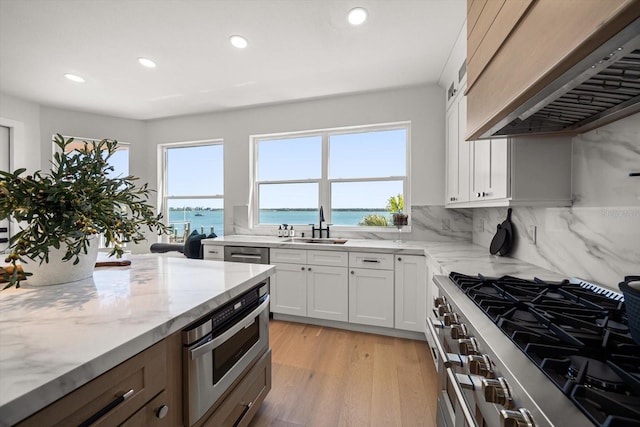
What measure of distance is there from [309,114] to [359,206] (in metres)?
1.40

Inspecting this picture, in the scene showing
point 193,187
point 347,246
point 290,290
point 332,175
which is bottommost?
point 290,290

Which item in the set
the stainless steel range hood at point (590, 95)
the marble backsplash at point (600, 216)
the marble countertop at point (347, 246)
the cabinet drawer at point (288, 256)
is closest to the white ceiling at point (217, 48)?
the stainless steel range hood at point (590, 95)

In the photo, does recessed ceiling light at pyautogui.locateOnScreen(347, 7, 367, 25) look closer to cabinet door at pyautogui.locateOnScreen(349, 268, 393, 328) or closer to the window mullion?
the window mullion

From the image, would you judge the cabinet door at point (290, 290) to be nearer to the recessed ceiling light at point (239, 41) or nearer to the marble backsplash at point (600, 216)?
the marble backsplash at point (600, 216)

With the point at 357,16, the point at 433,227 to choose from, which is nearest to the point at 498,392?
the point at 357,16

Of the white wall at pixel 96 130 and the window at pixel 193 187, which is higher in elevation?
the white wall at pixel 96 130

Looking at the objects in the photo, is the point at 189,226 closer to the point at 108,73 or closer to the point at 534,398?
the point at 108,73

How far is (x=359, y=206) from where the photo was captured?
3398 millimetres

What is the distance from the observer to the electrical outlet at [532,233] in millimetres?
1732

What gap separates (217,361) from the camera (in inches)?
43.0

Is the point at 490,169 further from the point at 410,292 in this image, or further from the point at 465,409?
the point at 465,409

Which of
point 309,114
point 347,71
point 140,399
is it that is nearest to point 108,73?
point 309,114

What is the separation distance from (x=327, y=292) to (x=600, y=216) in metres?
2.12

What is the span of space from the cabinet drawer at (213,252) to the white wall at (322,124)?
779mm
